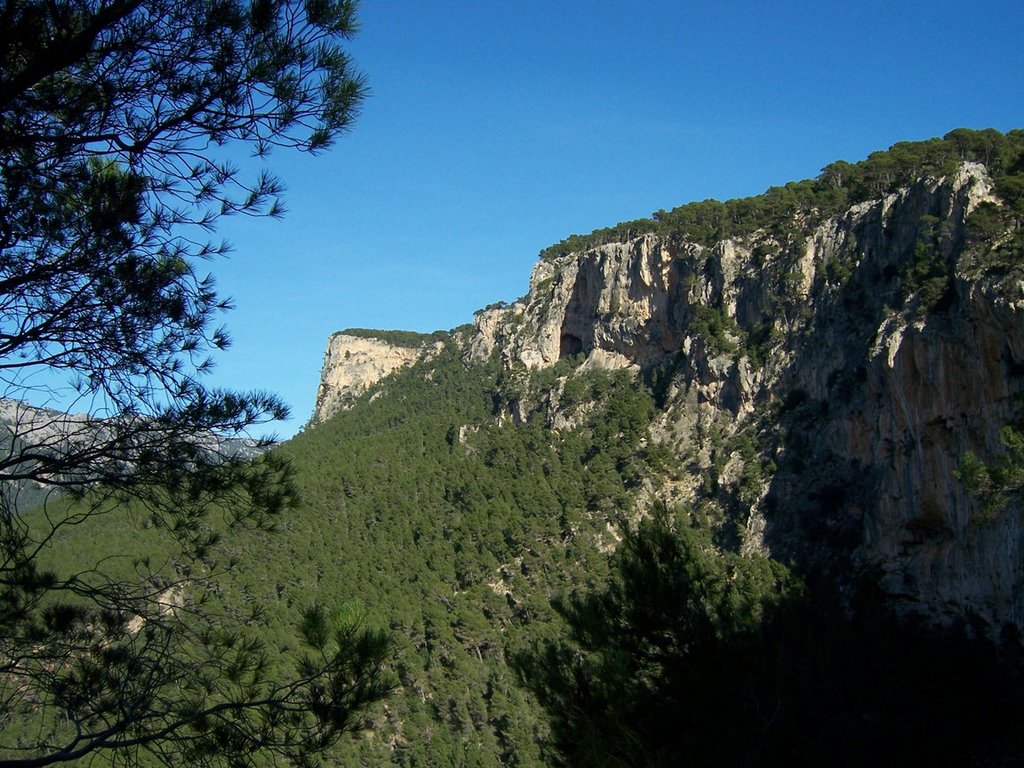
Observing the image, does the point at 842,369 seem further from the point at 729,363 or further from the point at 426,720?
the point at 426,720

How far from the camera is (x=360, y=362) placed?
342 feet

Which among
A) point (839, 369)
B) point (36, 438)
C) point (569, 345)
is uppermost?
point (569, 345)

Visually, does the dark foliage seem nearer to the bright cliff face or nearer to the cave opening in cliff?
the bright cliff face

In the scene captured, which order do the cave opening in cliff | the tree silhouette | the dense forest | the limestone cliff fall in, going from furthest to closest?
the limestone cliff → the cave opening in cliff → the dense forest → the tree silhouette

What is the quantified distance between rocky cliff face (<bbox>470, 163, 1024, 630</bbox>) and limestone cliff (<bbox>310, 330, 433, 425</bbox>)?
123ft

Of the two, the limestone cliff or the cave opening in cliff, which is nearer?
the cave opening in cliff

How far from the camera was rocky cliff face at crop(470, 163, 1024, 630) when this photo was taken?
25.3 metres

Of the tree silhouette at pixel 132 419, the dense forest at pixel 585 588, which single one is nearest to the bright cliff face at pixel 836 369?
the dense forest at pixel 585 588

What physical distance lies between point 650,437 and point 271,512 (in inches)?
1863

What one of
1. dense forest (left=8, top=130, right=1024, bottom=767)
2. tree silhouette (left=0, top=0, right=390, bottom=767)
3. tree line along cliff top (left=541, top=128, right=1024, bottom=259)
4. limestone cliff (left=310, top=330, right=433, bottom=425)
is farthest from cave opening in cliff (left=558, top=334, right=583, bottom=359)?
tree silhouette (left=0, top=0, right=390, bottom=767)

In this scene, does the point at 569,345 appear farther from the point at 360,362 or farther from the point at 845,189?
the point at 360,362

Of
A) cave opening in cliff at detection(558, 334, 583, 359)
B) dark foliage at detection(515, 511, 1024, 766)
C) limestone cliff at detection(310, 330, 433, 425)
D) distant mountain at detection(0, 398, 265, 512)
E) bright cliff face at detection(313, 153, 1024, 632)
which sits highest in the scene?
limestone cliff at detection(310, 330, 433, 425)

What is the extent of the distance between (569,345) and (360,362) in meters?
45.4

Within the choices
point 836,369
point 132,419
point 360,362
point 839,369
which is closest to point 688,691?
point 132,419
